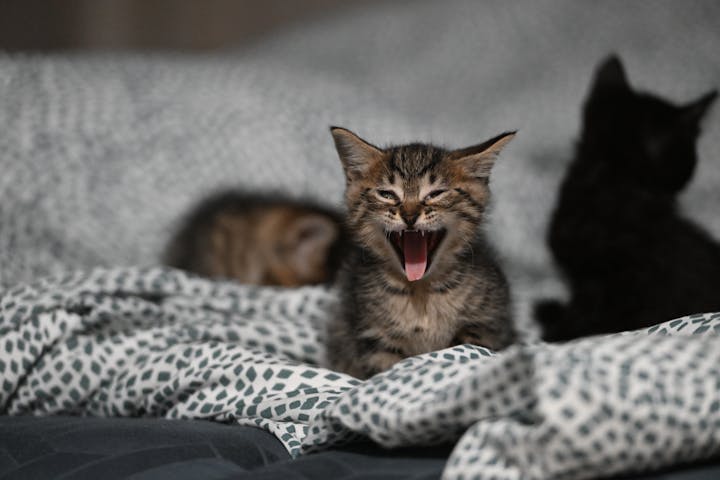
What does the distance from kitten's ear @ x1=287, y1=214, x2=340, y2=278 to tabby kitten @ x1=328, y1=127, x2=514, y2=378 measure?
2.16 ft

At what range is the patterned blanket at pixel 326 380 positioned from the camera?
706 millimetres

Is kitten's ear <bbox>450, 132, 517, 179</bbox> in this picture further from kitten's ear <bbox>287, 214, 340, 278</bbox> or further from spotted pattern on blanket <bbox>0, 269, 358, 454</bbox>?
kitten's ear <bbox>287, 214, 340, 278</bbox>

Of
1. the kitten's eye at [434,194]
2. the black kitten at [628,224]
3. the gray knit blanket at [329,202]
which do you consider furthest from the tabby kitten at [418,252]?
the black kitten at [628,224]

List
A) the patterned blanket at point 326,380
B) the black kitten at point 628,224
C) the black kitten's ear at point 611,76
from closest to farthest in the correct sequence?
the patterned blanket at point 326,380 < the black kitten at point 628,224 < the black kitten's ear at point 611,76

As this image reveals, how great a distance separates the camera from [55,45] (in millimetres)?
3010

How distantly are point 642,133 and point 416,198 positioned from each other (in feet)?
3.01

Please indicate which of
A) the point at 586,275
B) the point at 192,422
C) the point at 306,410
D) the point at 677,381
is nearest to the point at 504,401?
the point at 677,381

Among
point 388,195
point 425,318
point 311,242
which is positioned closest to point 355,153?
point 388,195

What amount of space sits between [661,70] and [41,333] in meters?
1.66

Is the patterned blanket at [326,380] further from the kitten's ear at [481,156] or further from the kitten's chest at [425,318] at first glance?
the kitten's ear at [481,156]

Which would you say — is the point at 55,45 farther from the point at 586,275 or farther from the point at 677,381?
the point at 677,381

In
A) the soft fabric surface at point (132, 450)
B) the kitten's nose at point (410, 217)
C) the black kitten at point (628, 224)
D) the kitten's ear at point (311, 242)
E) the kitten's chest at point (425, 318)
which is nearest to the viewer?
the soft fabric surface at point (132, 450)

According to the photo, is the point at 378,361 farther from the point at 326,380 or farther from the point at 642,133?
the point at 642,133

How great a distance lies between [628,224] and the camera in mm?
1692
